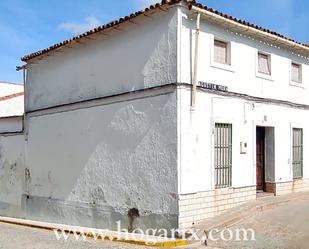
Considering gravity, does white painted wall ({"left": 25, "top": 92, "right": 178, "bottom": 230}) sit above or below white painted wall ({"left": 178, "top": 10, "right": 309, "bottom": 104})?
below

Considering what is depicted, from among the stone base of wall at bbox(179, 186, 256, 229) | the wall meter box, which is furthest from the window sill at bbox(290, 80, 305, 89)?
the stone base of wall at bbox(179, 186, 256, 229)

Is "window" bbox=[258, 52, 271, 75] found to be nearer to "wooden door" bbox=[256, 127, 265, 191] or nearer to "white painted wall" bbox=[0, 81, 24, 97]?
"wooden door" bbox=[256, 127, 265, 191]

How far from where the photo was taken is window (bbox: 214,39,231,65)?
11.6 meters

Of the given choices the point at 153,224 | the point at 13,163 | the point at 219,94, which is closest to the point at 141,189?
the point at 153,224

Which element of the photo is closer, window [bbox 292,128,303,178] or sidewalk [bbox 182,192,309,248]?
sidewalk [bbox 182,192,309,248]

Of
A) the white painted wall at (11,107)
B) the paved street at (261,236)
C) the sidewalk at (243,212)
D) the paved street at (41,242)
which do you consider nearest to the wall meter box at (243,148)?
the sidewalk at (243,212)

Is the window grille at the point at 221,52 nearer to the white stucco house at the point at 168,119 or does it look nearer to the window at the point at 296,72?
the white stucco house at the point at 168,119

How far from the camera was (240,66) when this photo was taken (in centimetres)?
1205

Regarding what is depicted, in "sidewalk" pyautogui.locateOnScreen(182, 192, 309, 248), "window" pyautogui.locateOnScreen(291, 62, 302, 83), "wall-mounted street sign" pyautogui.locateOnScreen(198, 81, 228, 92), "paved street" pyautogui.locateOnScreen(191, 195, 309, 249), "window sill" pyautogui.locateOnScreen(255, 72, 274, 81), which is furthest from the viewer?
"window" pyautogui.locateOnScreen(291, 62, 302, 83)

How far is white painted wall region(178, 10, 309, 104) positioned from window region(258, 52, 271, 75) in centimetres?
16

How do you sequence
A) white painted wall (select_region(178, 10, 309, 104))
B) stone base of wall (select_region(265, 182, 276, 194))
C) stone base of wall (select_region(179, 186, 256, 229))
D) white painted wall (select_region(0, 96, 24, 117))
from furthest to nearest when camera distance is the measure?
white painted wall (select_region(0, 96, 24, 117))
stone base of wall (select_region(265, 182, 276, 194))
white painted wall (select_region(178, 10, 309, 104))
stone base of wall (select_region(179, 186, 256, 229))

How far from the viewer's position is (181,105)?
34.1ft

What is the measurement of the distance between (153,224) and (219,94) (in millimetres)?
3632

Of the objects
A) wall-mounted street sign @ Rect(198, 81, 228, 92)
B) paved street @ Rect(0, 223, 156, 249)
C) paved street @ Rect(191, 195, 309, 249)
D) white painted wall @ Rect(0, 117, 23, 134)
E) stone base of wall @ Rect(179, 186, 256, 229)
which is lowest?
paved street @ Rect(0, 223, 156, 249)
